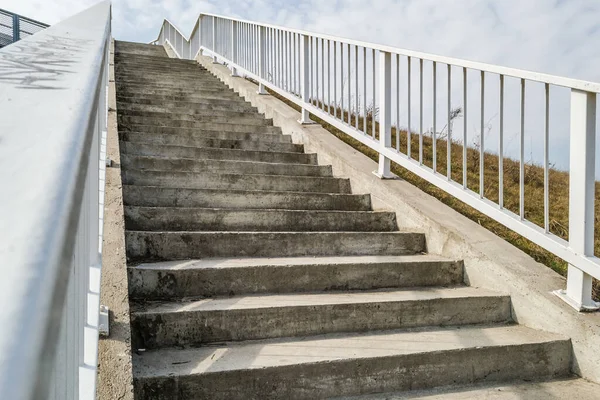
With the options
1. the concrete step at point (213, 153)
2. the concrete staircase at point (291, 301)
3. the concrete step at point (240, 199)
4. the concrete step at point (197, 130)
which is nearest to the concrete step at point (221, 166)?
the concrete staircase at point (291, 301)

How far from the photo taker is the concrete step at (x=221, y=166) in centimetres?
462

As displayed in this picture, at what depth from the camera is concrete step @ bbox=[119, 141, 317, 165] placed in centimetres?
506

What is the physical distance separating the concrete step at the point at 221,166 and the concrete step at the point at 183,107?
6.98 feet

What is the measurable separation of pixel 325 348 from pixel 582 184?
175cm

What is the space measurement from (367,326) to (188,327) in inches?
42.1

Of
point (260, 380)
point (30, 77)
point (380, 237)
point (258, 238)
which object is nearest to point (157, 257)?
point (258, 238)

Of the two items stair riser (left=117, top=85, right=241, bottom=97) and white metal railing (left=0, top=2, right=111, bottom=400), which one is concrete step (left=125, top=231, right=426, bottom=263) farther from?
stair riser (left=117, top=85, right=241, bottom=97)

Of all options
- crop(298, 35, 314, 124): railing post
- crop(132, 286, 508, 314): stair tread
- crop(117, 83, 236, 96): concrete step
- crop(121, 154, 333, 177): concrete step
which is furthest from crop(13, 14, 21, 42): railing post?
crop(132, 286, 508, 314): stair tread

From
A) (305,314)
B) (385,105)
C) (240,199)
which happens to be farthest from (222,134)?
(305,314)

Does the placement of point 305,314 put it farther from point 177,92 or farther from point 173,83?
point 173,83

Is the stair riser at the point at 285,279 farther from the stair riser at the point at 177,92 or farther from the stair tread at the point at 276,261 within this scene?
the stair riser at the point at 177,92

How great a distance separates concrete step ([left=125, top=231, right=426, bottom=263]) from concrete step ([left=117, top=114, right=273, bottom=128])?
309cm

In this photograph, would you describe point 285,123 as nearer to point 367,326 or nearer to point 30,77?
point 367,326

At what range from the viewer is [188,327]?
271 cm
